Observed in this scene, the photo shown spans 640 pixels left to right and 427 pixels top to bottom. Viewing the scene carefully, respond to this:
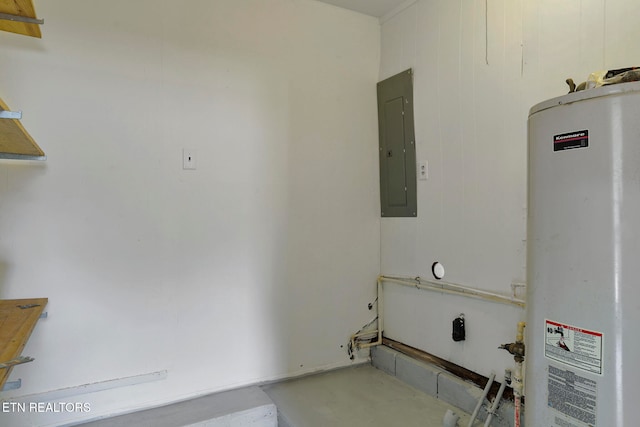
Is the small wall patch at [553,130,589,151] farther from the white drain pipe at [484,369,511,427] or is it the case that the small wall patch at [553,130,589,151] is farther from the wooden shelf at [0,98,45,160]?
the wooden shelf at [0,98,45,160]

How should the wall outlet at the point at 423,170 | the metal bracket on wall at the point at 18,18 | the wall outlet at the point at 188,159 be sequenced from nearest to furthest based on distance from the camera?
the metal bracket on wall at the point at 18,18 → the wall outlet at the point at 188,159 → the wall outlet at the point at 423,170

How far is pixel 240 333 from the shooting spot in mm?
2266

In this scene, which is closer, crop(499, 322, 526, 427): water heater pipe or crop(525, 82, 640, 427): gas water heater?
crop(525, 82, 640, 427): gas water heater

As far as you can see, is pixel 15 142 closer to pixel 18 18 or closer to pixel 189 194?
pixel 18 18

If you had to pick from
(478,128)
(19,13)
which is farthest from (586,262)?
(19,13)

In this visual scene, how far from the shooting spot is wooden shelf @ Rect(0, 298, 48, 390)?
1.02m

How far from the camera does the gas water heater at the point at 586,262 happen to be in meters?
0.84

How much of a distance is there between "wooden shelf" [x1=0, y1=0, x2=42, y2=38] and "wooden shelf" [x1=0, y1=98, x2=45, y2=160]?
36 centimetres

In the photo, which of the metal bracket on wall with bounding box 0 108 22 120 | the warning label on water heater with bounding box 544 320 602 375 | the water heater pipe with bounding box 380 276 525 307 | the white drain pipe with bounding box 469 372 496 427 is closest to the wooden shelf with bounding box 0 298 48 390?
the metal bracket on wall with bounding box 0 108 22 120

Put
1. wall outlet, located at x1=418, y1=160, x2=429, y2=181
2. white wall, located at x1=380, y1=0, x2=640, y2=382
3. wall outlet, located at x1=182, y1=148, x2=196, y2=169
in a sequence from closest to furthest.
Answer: white wall, located at x1=380, y1=0, x2=640, y2=382 < wall outlet, located at x1=182, y1=148, x2=196, y2=169 < wall outlet, located at x1=418, y1=160, x2=429, y2=181

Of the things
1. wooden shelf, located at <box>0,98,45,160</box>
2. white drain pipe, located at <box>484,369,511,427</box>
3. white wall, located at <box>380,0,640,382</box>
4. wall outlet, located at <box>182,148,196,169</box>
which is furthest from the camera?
wall outlet, located at <box>182,148,196,169</box>

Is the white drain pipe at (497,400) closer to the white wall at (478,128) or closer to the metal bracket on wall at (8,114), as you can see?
the white wall at (478,128)

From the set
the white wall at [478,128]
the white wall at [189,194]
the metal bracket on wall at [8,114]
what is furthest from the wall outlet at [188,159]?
the white wall at [478,128]

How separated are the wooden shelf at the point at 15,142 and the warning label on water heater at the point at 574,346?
155 centimetres
